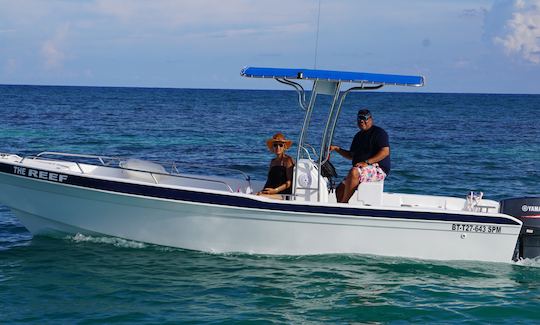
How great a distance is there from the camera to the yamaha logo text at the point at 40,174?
9.81 m

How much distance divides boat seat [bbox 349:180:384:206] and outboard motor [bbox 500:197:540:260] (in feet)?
5.41

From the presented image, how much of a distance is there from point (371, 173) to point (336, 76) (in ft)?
4.36

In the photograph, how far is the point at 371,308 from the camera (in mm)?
8344

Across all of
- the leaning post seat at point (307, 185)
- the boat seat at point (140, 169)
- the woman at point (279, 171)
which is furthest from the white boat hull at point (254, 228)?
the boat seat at point (140, 169)

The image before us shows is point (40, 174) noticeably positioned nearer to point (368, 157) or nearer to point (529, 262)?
point (368, 157)

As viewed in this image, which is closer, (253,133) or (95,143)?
(95,143)

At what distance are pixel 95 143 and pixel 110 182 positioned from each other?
20951 millimetres

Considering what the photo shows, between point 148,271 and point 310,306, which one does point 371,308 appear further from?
point 148,271

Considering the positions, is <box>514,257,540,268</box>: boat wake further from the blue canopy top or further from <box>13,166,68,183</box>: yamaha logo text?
<box>13,166,68,183</box>: yamaha logo text

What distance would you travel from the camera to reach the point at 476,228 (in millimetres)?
→ 9445

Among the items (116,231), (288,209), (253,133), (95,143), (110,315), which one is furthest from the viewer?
(253,133)

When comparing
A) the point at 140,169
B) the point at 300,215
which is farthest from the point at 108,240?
the point at 300,215

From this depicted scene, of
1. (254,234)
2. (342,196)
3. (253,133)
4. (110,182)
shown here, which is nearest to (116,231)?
(110,182)

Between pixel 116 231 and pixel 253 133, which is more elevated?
pixel 253 133
